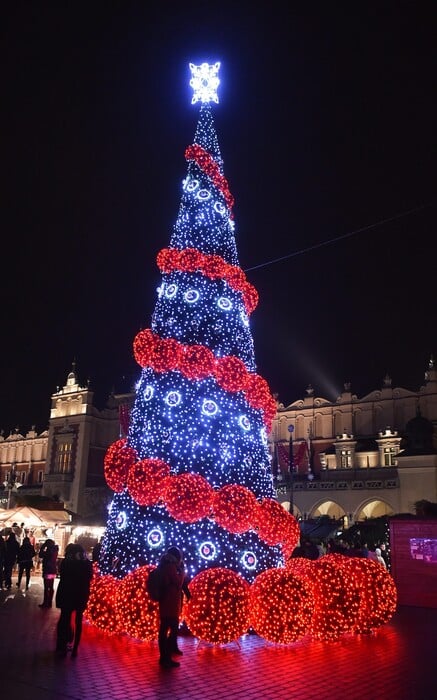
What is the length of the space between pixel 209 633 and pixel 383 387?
135 feet

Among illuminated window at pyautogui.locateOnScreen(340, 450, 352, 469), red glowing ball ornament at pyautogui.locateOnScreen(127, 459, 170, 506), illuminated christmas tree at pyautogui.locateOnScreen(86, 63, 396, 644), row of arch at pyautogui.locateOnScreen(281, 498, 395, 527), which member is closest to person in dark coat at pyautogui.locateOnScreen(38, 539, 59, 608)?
illuminated christmas tree at pyautogui.locateOnScreen(86, 63, 396, 644)

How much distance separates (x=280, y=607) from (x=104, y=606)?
2547mm

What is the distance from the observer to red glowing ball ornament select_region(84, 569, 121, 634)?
8.21 meters

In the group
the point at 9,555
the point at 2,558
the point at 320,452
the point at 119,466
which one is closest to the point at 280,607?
the point at 119,466

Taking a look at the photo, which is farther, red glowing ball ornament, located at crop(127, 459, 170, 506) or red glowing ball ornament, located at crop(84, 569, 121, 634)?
red glowing ball ornament, located at crop(127, 459, 170, 506)

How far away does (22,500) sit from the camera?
22.8 meters

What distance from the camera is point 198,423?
31.0 ft

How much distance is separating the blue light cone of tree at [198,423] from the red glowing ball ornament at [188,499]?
0.46m

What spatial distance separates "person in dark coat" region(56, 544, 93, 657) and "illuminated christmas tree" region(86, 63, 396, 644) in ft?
2.49

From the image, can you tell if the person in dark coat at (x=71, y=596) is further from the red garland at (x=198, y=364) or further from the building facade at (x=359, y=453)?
the building facade at (x=359, y=453)

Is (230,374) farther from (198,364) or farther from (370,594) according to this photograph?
(370,594)

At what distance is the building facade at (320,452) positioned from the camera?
103ft

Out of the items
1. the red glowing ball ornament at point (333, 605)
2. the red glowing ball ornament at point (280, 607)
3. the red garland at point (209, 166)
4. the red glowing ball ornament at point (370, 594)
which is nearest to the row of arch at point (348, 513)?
the red glowing ball ornament at point (370, 594)

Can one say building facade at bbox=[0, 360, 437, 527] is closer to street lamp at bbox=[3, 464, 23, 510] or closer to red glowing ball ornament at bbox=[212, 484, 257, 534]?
street lamp at bbox=[3, 464, 23, 510]
